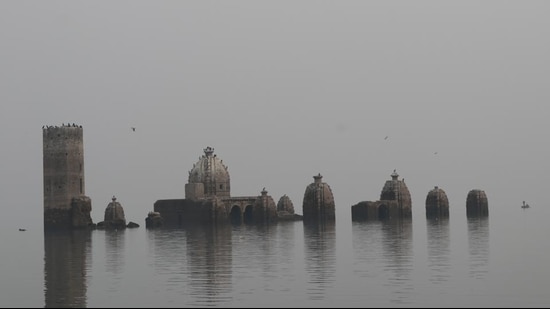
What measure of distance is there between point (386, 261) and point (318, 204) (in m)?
66.3

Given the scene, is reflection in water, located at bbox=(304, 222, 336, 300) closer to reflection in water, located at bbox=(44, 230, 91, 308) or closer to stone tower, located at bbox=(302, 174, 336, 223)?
reflection in water, located at bbox=(44, 230, 91, 308)

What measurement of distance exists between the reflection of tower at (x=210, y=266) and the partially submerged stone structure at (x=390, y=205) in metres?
36.8

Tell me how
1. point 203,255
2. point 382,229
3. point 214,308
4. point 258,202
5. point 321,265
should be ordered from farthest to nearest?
1. point 258,202
2. point 382,229
3. point 203,255
4. point 321,265
5. point 214,308

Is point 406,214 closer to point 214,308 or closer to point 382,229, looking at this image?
point 382,229

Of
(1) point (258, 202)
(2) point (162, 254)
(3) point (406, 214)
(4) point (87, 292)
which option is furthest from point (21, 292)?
(3) point (406, 214)

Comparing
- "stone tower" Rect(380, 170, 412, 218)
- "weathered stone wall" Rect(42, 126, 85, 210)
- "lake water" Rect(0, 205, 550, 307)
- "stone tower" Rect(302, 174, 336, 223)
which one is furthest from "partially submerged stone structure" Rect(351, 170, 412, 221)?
"lake water" Rect(0, 205, 550, 307)

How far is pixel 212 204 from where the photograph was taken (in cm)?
12462

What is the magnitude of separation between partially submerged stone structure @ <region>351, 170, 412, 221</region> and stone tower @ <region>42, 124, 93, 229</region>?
3480 cm

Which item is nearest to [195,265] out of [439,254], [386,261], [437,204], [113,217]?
[386,261]

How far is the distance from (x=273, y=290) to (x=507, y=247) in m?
30.6

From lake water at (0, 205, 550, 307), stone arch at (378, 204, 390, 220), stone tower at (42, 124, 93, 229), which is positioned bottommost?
lake water at (0, 205, 550, 307)

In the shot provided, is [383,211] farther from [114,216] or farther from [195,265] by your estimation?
[195,265]

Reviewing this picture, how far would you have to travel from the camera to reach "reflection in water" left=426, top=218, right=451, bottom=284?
187ft

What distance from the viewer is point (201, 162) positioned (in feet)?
443
